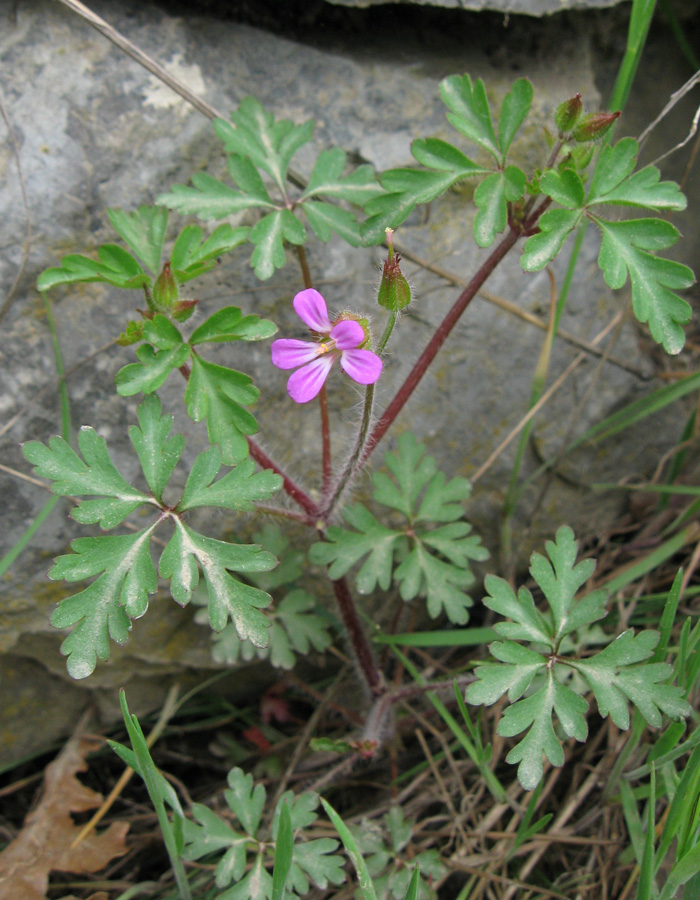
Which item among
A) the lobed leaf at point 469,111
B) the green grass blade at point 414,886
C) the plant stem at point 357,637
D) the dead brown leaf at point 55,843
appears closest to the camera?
the green grass blade at point 414,886

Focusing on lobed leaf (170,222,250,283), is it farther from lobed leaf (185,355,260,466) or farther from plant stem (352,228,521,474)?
plant stem (352,228,521,474)

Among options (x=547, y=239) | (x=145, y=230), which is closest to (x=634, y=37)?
(x=547, y=239)

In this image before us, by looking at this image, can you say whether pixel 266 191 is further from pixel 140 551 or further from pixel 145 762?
pixel 145 762

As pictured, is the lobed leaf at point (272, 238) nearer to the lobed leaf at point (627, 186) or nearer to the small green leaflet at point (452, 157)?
the small green leaflet at point (452, 157)

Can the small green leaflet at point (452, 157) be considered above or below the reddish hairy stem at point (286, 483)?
above

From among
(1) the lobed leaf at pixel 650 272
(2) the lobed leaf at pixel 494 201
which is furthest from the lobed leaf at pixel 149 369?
(1) the lobed leaf at pixel 650 272

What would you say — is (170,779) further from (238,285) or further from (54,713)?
(238,285)

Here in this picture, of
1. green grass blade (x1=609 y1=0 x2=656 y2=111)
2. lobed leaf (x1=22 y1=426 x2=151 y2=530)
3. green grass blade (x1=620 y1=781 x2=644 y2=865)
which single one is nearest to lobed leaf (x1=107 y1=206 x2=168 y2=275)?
lobed leaf (x1=22 y1=426 x2=151 y2=530)
